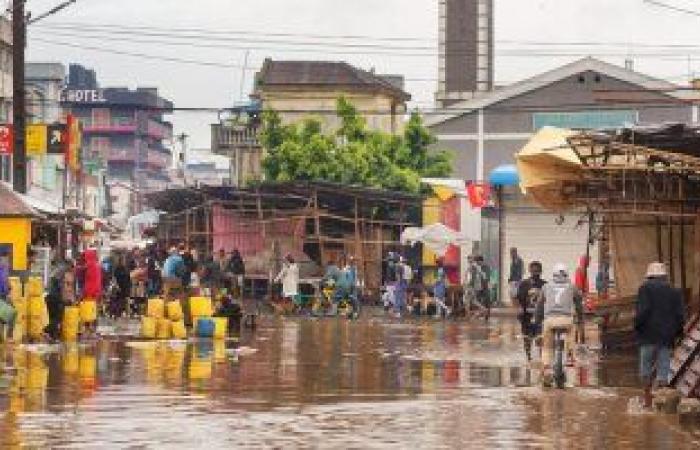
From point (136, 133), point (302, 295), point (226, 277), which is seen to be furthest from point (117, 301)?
point (136, 133)

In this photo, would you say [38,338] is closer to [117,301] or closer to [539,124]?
[117,301]

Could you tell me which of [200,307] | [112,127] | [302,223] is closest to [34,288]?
[200,307]

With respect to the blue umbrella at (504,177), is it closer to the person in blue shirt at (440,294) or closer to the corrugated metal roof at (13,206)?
the person in blue shirt at (440,294)

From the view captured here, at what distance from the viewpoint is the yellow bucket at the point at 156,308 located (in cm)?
2926

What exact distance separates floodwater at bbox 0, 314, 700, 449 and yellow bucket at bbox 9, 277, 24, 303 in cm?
117

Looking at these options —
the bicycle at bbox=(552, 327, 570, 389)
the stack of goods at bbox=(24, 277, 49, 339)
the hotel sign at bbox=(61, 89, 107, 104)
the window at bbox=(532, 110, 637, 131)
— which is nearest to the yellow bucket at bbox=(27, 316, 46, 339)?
the stack of goods at bbox=(24, 277, 49, 339)

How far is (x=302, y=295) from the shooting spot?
44.5 m

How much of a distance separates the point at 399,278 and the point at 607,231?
18057 mm

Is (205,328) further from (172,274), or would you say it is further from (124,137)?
(124,137)

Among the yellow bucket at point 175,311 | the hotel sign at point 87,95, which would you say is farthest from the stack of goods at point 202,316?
the hotel sign at point 87,95

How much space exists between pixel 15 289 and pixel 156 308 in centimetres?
325

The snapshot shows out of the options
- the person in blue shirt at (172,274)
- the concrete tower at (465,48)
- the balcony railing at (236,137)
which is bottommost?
the person in blue shirt at (172,274)

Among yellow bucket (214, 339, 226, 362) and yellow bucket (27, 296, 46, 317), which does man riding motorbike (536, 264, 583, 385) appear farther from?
yellow bucket (27, 296, 46, 317)

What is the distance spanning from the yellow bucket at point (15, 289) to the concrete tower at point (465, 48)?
57.4 meters
